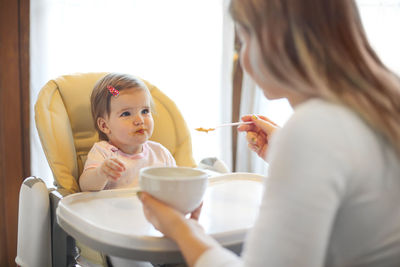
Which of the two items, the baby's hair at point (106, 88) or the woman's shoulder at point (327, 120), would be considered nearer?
the woman's shoulder at point (327, 120)

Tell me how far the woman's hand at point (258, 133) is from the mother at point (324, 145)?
46 cm

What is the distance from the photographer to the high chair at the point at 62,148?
1.03 meters

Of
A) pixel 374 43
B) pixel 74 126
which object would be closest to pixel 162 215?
pixel 74 126

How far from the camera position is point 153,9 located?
204cm

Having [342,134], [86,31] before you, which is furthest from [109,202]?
[86,31]

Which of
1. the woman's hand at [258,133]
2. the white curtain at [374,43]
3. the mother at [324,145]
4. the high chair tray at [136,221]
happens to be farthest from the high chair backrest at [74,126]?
the white curtain at [374,43]

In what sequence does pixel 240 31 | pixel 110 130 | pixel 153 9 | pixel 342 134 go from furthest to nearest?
pixel 153 9
pixel 110 130
pixel 240 31
pixel 342 134

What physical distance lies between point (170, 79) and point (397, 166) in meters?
1.67

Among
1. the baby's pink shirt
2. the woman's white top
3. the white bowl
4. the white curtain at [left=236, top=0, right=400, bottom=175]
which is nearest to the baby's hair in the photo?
the baby's pink shirt

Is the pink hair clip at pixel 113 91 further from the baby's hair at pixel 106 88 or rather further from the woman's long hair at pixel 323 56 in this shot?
the woman's long hair at pixel 323 56

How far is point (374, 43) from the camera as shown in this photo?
2.32m

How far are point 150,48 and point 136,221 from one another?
1379 mm

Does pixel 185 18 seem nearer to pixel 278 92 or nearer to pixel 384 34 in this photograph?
pixel 384 34

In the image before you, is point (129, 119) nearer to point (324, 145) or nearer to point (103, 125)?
point (103, 125)
